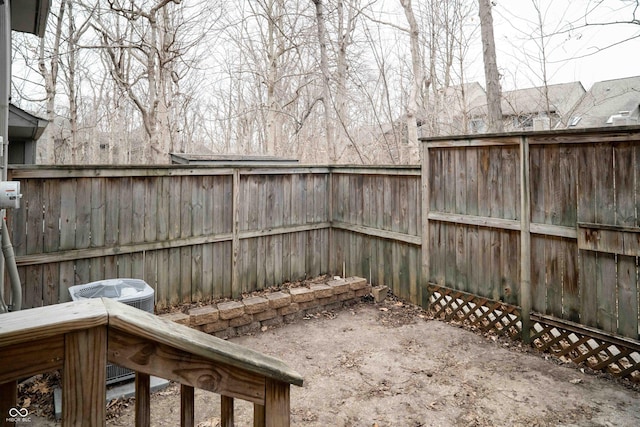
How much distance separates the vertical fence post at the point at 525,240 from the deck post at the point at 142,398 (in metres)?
3.73

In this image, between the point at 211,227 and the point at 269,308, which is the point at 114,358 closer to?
the point at 269,308

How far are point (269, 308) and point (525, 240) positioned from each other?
275 cm

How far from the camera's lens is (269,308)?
15.0 feet

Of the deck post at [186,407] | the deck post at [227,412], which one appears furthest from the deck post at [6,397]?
the deck post at [227,412]

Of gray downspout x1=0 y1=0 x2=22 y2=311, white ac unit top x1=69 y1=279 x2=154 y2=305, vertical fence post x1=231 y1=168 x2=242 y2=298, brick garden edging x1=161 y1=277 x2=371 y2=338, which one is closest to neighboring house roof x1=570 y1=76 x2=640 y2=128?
brick garden edging x1=161 y1=277 x2=371 y2=338

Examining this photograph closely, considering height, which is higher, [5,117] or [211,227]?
[5,117]

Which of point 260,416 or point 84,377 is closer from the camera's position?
point 84,377

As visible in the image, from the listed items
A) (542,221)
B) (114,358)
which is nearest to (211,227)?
(542,221)

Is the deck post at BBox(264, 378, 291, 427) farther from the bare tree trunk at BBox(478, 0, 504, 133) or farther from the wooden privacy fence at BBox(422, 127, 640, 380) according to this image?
the bare tree trunk at BBox(478, 0, 504, 133)

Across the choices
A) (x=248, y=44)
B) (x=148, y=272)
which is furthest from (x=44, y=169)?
(x=248, y=44)

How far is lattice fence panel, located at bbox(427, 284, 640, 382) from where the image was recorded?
11.0 feet

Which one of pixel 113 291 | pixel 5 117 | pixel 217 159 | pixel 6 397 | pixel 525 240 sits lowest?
pixel 113 291

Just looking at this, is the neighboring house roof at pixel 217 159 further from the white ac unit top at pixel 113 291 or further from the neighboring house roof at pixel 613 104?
the neighboring house roof at pixel 613 104

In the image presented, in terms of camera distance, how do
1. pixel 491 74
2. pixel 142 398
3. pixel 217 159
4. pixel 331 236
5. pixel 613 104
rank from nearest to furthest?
pixel 142 398
pixel 491 74
pixel 331 236
pixel 217 159
pixel 613 104
